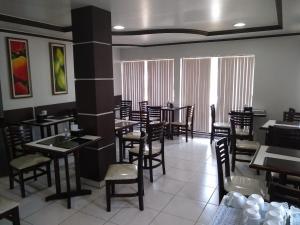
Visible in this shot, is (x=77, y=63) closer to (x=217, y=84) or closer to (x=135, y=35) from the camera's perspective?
(x=135, y=35)

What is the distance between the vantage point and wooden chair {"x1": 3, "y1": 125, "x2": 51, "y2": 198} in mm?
3123

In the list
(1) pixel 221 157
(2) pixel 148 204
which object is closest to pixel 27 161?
(2) pixel 148 204

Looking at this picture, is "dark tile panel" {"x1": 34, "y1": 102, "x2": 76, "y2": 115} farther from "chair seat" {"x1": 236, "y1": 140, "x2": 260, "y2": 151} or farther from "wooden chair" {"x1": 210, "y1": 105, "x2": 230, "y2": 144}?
"chair seat" {"x1": 236, "y1": 140, "x2": 260, "y2": 151}

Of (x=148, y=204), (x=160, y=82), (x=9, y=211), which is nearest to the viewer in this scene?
(x=9, y=211)

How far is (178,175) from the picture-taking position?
379cm

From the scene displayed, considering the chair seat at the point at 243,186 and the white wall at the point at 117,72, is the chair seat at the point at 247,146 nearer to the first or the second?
the chair seat at the point at 243,186

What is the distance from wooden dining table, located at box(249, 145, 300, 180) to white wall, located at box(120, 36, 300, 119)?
9.20ft

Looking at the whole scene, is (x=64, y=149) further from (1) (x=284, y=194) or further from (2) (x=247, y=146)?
(2) (x=247, y=146)

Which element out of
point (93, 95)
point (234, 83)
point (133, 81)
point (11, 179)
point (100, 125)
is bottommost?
point (11, 179)

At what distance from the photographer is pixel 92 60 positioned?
10.3 feet

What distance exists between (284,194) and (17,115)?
4.59 m

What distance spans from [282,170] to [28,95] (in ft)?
15.0

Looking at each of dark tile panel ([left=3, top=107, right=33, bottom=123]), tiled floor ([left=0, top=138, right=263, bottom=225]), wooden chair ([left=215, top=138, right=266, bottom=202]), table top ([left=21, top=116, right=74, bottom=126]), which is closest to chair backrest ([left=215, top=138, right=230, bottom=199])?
wooden chair ([left=215, top=138, right=266, bottom=202])

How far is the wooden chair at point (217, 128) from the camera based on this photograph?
5219 mm
